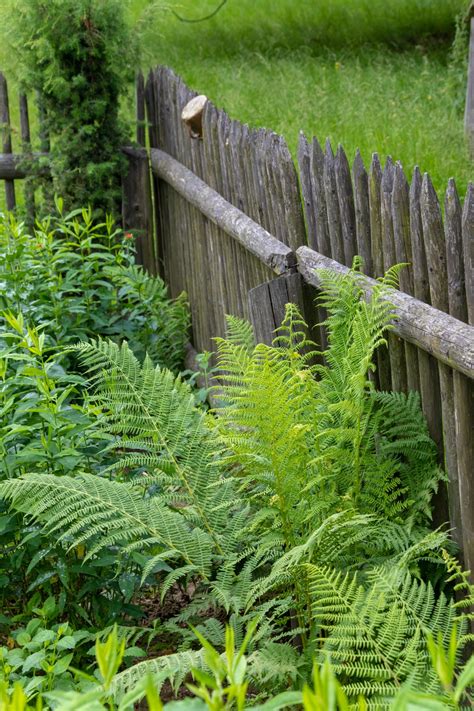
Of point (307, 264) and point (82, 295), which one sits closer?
point (307, 264)

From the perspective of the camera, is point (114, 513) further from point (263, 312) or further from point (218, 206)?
point (218, 206)

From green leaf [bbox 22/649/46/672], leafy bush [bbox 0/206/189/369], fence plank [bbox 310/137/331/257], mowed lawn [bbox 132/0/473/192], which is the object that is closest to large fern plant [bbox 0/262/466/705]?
green leaf [bbox 22/649/46/672]

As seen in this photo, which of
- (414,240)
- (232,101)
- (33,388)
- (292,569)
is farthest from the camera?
(232,101)

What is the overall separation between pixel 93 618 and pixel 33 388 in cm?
90

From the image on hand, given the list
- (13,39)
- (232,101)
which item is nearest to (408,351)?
(13,39)

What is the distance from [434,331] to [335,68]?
8870 mm

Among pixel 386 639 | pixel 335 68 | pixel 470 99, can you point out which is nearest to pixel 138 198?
pixel 470 99

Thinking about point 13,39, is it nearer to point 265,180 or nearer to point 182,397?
point 265,180

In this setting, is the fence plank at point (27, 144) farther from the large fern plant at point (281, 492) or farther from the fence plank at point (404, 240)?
the fence plank at point (404, 240)

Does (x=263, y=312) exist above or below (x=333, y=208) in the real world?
below

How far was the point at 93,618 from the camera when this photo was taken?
3.30 m

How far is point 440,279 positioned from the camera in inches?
119

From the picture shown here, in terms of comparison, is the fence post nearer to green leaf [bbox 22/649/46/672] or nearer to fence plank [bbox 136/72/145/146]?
fence plank [bbox 136/72/145/146]

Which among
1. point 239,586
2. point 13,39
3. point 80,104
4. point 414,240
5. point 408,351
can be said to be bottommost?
point 239,586
